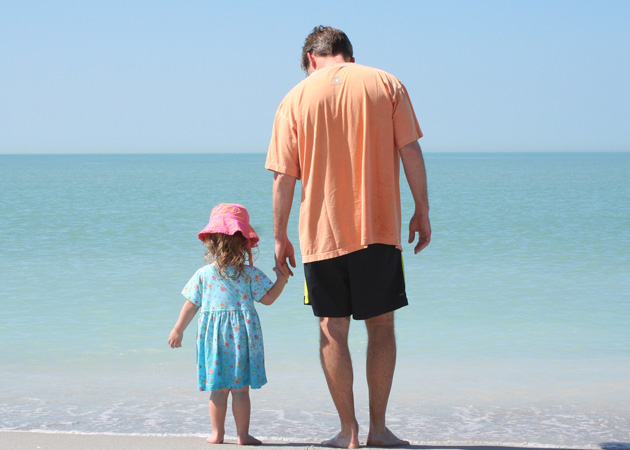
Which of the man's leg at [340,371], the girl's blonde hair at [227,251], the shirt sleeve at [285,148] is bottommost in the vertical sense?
the man's leg at [340,371]

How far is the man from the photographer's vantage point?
2619 millimetres

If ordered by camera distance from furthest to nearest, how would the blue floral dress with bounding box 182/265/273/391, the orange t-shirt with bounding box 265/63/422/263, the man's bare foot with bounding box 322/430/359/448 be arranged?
the blue floral dress with bounding box 182/265/273/391 < the man's bare foot with bounding box 322/430/359/448 < the orange t-shirt with bounding box 265/63/422/263

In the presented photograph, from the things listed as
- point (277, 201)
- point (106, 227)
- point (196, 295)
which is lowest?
point (106, 227)

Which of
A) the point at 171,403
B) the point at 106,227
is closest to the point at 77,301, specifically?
the point at 171,403

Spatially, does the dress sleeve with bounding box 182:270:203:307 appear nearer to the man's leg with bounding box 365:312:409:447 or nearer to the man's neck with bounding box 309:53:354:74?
the man's leg with bounding box 365:312:409:447

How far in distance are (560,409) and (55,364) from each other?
3.20 metres

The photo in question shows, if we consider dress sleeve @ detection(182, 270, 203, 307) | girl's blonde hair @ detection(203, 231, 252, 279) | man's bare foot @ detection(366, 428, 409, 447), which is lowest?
man's bare foot @ detection(366, 428, 409, 447)

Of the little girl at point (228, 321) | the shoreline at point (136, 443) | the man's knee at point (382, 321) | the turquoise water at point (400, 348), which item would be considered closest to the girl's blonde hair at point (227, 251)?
the little girl at point (228, 321)

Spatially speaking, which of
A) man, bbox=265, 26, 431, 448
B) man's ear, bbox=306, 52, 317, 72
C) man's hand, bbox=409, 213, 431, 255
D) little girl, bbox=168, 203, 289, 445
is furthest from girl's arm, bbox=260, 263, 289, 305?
man's ear, bbox=306, 52, 317, 72

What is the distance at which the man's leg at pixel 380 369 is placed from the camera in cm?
275

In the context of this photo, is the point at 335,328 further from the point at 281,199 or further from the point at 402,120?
the point at 402,120

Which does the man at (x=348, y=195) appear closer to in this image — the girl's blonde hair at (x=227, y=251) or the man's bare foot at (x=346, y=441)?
the man's bare foot at (x=346, y=441)

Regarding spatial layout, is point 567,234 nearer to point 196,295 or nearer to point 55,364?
point 55,364

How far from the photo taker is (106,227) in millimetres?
15625
